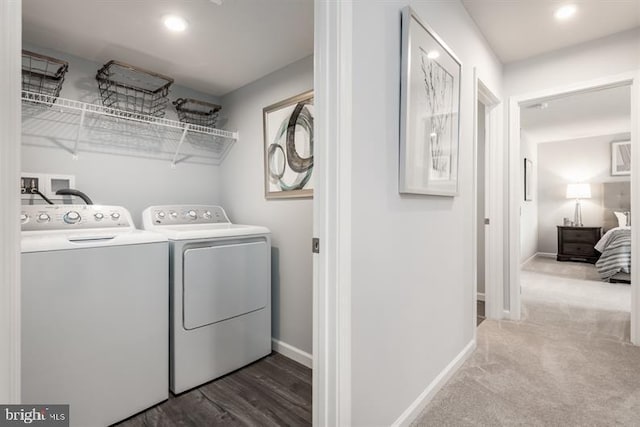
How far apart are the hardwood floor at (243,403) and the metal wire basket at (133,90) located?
1949 millimetres

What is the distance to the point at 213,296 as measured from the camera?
79.2 inches

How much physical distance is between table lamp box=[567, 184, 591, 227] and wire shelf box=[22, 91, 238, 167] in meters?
6.18

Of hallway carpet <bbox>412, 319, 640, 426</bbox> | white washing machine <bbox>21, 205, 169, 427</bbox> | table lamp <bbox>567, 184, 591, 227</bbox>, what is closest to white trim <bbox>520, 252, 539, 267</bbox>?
table lamp <bbox>567, 184, 591, 227</bbox>

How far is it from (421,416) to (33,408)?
1.56 m

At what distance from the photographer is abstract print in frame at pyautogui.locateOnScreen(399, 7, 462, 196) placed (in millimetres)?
1472

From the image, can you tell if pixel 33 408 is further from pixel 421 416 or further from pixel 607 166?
pixel 607 166

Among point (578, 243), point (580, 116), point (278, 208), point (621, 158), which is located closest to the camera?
point (278, 208)

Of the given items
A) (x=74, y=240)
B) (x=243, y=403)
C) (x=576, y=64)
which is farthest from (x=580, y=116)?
(x=74, y=240)

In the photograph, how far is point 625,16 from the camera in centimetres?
221

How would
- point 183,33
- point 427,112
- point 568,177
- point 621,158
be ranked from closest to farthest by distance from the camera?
point 427,112
point 183,33
point 621,158
point 568,177

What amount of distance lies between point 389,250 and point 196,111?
221 cm

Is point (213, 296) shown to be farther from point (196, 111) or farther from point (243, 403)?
point (196, 111)

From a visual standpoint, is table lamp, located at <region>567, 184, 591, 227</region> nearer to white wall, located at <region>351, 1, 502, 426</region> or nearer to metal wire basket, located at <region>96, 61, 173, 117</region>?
white wall, located at <region>351, 1, 502, 426</region>

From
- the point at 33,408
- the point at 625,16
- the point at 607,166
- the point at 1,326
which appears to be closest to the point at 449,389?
the point at 33,408
